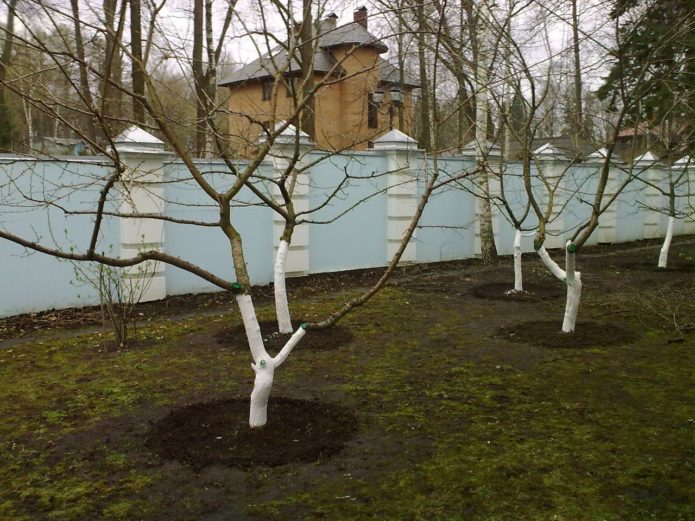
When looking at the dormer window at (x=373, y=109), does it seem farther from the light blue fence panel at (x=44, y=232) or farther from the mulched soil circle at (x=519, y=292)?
the light blue fence panel at (x=44, y=232)

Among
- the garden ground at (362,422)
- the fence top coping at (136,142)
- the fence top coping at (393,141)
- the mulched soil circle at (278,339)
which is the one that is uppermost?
the fence top coping at (393,141)

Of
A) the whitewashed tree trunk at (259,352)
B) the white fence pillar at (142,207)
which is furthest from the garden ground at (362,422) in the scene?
the white fence pillar at (142,207)

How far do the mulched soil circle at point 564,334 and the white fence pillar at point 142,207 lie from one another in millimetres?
4413

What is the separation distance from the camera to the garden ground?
132 inches

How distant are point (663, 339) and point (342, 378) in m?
3.57

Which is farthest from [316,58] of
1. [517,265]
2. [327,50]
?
[517,265]

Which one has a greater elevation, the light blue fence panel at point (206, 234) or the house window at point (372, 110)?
the house window at point (372, 110)

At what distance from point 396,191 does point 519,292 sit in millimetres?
3261

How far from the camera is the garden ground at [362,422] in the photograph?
11.0ft

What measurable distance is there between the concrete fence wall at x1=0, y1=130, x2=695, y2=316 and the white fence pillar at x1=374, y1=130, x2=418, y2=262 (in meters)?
0.02

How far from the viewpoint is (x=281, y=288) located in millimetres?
6641

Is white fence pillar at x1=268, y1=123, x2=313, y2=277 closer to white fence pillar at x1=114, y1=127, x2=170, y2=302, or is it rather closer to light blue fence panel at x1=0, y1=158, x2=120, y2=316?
white fence pillar at x1=114, y1=127, x2=170, y2=302

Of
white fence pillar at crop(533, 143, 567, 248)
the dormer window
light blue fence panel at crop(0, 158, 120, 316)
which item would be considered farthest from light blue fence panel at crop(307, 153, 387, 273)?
white fence pillar at crop(533, 143, 567, 248)

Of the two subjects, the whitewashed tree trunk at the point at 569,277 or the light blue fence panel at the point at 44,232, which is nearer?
the whitewashed tree trunk at the point at 569,277
